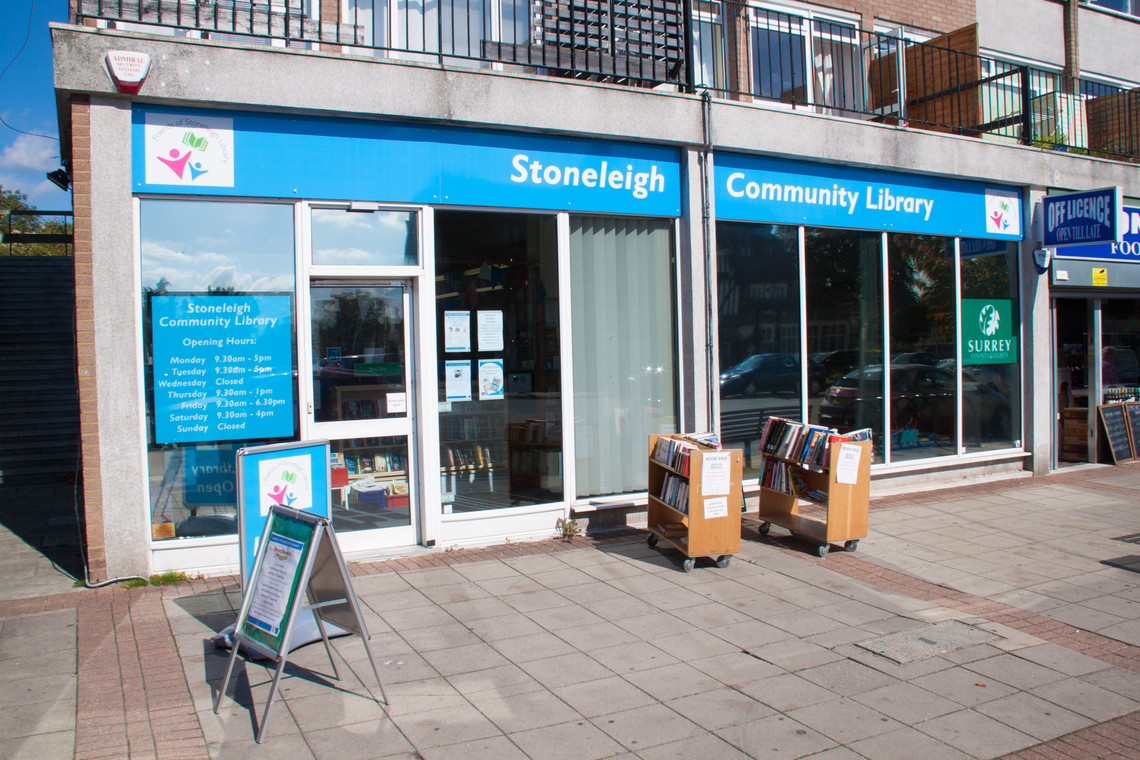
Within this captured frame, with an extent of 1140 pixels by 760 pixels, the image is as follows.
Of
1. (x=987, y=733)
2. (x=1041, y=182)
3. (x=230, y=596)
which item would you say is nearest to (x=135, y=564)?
(x=230, y=596)

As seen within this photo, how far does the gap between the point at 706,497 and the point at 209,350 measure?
4043 mm

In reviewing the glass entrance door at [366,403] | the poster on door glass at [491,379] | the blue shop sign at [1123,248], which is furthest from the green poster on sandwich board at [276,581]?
the blue shop sign at [1123,248]

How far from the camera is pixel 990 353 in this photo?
10.4 metres

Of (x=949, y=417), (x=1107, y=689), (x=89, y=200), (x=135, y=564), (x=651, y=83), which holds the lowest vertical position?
(x=1107, y=689)

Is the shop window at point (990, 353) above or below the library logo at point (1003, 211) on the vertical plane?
below

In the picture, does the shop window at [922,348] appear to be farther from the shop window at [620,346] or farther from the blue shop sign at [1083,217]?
the shop window at [620,346]

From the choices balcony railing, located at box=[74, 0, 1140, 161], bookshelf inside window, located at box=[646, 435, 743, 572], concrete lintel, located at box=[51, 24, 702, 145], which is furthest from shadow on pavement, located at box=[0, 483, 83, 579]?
bookshelf inside window, located at box=[646, 435, 743, 572]

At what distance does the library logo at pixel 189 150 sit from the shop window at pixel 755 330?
15.5 feet

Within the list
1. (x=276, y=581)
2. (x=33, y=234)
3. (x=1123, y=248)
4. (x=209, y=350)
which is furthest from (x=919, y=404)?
(x=33, y=234)

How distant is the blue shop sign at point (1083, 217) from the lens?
31.6ft

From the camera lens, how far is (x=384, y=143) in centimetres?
677

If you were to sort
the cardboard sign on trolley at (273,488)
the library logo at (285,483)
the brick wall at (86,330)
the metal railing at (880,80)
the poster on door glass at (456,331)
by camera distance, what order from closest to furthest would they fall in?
1. the cardboard sign on trolley at (273,488)
2. the library logo at (285,483)
3. the brick wall at (86,330)
4. the poster on door glass at (456,331)
5. the metal railing at (880,80)

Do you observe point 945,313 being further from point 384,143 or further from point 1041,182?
point 384,143

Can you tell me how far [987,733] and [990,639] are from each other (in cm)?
134
